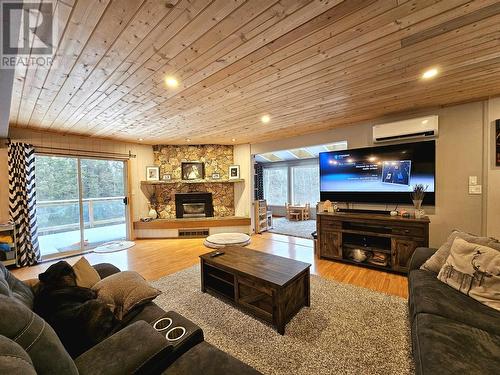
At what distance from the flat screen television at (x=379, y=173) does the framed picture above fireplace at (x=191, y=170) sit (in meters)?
3.14

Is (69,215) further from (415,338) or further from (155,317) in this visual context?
(415,338)

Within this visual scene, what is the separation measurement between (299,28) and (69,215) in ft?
17.1

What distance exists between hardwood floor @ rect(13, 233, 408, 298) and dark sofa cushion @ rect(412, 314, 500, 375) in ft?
4.39

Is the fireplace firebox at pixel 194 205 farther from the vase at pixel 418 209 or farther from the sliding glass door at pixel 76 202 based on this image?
the vase at pixel 418 209

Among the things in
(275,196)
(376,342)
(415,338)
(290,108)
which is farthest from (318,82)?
(275,196)

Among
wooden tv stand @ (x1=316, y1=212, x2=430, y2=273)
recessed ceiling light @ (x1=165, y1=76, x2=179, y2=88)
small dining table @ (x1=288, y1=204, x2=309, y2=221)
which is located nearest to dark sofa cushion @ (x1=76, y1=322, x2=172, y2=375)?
recessed ceiling light @ (x1=165, y1=76, x2=179, y2=88)

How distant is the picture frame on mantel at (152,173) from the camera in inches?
213

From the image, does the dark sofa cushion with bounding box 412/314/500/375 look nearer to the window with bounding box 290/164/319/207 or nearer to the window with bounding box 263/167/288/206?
the window with bounding box 290/164/319/207

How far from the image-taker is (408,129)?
10.2 ft

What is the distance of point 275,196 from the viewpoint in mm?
8875

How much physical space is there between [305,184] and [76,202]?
267 inches

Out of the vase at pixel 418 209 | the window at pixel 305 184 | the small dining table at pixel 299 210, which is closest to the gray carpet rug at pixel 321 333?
the vase at pixel 418 209

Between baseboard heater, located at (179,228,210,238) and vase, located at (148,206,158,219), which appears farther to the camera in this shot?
vase, located at (148,206,158,219)

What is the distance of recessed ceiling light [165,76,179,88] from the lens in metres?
2.06
